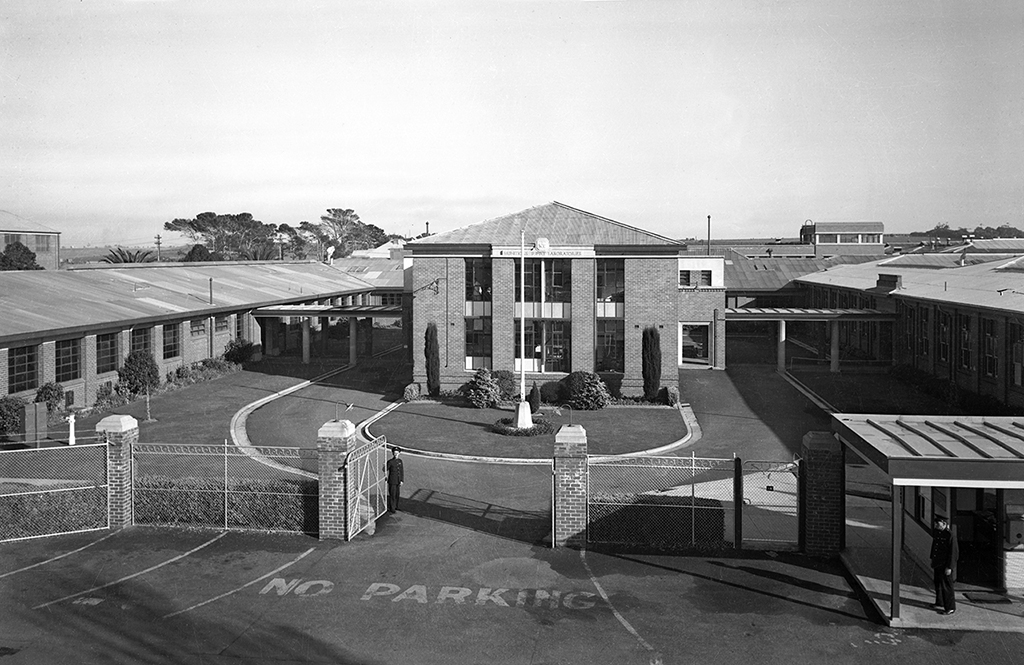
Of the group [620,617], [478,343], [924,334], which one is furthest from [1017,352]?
[620,617]

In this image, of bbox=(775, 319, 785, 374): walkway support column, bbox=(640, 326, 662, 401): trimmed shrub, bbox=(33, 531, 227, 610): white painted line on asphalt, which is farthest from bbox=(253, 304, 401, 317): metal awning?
bbox=(33, 531, 227, 610): white painted line on asphalt

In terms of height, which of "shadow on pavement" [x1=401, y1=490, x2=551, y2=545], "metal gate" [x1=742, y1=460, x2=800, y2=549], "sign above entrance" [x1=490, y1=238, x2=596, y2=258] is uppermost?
"sign above entrance" [x1=490, y1=238, x2=596, y2=258]

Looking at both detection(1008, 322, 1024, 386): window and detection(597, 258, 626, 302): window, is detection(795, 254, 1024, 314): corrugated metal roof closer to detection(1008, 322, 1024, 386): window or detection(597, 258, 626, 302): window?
detection(1008, 322, 1024, 386): window

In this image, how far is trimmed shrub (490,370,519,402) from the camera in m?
38.5

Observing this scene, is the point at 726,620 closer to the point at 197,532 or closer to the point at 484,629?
the point at 484,629

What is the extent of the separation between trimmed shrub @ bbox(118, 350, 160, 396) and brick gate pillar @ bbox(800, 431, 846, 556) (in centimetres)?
2978

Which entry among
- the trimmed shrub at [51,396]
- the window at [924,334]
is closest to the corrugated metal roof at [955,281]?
the window at [924,334]

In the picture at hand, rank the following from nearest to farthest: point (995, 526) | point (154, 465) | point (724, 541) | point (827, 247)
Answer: point (995, 526) → point (724, 541) → point (154, 465) → point (827, 247)

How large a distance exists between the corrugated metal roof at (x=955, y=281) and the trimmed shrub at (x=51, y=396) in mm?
35793

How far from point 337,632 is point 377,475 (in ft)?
22.0

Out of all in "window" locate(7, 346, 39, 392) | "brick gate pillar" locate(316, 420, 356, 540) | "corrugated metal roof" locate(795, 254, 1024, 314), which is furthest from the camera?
"corrugated metal roof" locate(795, 254, 1024, 314)

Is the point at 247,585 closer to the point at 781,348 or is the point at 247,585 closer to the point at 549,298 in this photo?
the point at 549,298

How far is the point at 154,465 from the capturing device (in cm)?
2641

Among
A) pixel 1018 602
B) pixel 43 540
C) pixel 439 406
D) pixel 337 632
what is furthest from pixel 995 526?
pixel 439 406
